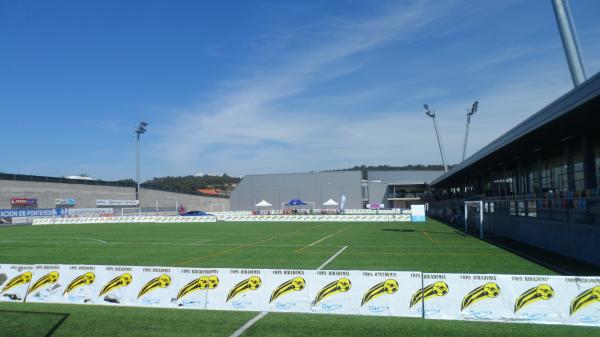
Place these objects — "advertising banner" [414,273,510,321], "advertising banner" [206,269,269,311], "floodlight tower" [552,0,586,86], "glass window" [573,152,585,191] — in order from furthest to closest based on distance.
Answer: "floodlight tower" [552,0,586,86], "glass window" [573,152,585,191], "advertising banner" [206,269,269,311], "advertising banner" [414,273,510,321]

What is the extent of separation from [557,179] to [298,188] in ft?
228

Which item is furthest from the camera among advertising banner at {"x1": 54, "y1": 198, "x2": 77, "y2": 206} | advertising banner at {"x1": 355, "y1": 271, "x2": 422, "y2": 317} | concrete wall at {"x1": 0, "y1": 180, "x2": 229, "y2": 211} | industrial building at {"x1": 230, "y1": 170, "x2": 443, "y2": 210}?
industrial building at {"x1": 230, "y1": 170, "x2": 443, "y2": 210}

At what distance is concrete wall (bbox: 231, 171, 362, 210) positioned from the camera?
318 ft

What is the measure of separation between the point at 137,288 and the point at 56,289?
1935 mm

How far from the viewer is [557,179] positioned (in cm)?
3244

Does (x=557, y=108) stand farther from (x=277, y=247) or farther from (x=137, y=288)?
(x=137, y=288)

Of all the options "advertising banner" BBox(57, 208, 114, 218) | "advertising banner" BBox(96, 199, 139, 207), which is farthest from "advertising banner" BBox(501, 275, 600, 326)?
"advertising banner" BBox(96, 199, 139, 207)

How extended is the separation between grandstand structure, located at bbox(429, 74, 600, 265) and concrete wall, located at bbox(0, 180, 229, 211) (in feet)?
174

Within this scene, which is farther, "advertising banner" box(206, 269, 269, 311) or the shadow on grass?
"advertising banner" box(206, 269, 269, 311)

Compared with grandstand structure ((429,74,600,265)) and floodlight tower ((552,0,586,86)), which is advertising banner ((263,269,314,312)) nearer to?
grandstand structure ((429,74,600,265))

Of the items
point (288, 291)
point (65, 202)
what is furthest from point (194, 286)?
point (65, 202)

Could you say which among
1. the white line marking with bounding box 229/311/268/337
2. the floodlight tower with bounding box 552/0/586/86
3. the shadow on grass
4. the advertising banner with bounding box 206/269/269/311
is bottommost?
the white line marking with bounding box 229/311/268/337

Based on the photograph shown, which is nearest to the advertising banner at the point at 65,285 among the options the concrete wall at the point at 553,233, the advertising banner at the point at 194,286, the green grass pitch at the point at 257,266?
the green grass pitch at the point at 257,266

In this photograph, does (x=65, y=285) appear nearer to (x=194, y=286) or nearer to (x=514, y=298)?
(x=194, y=286)
